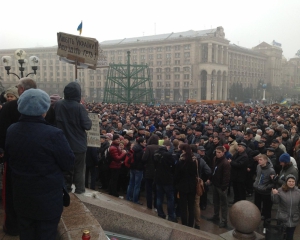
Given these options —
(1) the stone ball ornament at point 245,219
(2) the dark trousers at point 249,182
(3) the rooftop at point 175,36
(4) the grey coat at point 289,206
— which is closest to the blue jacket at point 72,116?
(1) the stone ball ornament at point 245,219

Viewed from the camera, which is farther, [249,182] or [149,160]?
[249,182]

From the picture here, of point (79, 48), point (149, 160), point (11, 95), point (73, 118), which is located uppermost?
point (79, 48)

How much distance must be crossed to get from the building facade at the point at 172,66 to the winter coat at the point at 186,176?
79.6 metres

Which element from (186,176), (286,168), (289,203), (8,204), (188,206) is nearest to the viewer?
(8,204)

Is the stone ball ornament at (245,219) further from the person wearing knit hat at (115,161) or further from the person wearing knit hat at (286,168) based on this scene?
the person wearing knit hat at (115,161)

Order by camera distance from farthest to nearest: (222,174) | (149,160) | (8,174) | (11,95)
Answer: (149,160), (222,174), (11,95), (8,174)

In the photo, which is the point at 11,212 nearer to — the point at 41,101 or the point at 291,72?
the point at 41,101

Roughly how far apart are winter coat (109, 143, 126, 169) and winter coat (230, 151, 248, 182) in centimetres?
278

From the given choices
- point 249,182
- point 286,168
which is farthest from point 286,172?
point 249,182

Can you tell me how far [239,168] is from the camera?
7438mm

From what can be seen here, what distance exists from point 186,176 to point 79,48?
11.0 feet

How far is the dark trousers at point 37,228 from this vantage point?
2.73 metres

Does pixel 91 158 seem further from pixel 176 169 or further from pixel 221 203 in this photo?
pixel 221 203

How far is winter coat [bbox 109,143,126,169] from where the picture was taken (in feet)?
25.7
